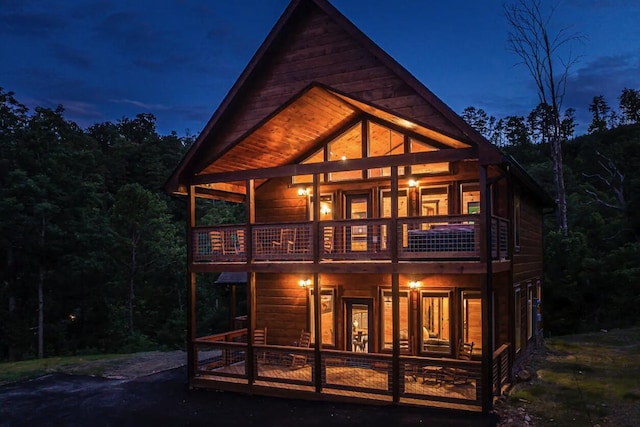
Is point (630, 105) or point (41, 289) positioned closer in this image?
point (41, 289)

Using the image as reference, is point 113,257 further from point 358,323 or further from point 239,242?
point 358,323

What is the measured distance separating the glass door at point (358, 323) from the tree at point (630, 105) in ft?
169

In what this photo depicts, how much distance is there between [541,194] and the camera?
16281mm

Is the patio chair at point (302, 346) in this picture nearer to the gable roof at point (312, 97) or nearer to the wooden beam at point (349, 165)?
the wooden beam at point (349, 165)

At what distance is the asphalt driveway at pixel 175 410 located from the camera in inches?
397

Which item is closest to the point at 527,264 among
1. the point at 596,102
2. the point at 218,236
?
the point at 218,236

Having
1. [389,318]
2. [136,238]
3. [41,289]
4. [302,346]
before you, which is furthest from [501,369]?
[136,238]

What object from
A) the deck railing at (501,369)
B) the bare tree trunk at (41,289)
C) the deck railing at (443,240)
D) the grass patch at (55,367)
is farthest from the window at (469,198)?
the bare tree trunk at (41,289)

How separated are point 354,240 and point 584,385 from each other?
6689 mm

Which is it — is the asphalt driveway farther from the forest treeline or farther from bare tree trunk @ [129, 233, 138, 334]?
bare tree trunk @ [129, 233, 138, 334]

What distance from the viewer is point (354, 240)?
1441cm

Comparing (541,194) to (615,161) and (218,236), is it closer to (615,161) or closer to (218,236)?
(218,236)

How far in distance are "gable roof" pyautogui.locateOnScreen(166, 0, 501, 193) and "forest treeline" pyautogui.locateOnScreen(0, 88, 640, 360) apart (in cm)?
1506

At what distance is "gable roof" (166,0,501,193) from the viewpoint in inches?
429
